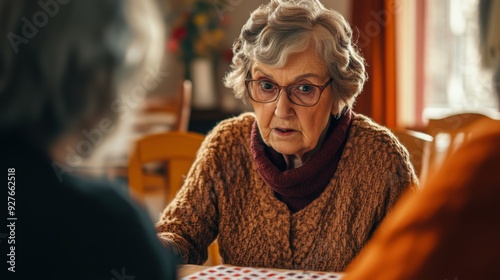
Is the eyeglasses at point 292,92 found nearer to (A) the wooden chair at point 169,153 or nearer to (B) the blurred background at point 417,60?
(A) the wooden chair at point 169,153

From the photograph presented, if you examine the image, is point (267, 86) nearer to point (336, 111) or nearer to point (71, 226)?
point (336, 111)

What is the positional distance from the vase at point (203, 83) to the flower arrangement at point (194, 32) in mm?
55

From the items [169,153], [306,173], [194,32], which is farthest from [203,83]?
[306,173]

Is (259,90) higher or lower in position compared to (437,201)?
higher

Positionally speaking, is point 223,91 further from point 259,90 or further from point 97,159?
point 97,159

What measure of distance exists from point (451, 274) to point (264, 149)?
1380mm

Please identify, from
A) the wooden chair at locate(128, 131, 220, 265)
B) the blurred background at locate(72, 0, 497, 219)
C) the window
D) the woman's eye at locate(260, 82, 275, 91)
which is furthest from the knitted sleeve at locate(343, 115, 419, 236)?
the window

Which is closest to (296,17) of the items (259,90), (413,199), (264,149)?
(259,90)

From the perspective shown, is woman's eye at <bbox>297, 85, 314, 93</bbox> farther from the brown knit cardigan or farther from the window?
the window

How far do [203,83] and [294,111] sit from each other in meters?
3.45

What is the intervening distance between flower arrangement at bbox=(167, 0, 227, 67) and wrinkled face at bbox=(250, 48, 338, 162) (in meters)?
3.37

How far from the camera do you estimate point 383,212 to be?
186 centimetres

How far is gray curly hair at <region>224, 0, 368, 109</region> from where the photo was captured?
73.9 inches

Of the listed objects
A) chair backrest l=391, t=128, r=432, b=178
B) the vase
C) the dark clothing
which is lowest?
the dark clothing
